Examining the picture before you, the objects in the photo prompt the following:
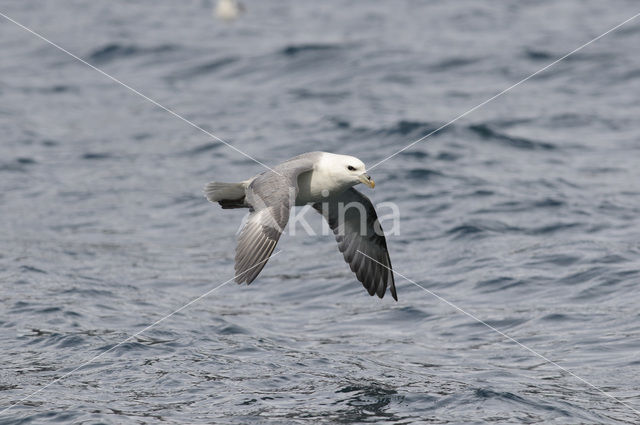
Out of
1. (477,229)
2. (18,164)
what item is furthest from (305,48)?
(477,229)

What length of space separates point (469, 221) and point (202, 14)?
1408 centimetres

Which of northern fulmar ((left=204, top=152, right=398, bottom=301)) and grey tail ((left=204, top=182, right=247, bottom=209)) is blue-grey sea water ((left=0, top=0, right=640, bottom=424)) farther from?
grey tail ((left=204, top=182, right=247, bottom=209))

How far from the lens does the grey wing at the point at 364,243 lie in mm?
9523

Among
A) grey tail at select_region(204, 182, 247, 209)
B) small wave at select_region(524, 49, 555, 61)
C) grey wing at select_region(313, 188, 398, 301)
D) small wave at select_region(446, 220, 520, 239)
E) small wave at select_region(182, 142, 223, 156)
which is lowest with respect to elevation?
small wave at select_region(446, 220, 520, 239)

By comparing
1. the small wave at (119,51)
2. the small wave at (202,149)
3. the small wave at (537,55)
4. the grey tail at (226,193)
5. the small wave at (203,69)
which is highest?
the small wave at (119,51)

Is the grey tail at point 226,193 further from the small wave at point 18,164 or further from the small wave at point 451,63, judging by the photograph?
the small wave at point 451,63

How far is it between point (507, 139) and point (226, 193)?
26.6 ft

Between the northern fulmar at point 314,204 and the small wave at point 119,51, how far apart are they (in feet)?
40.6

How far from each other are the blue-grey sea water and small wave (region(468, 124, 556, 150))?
0.11 metres

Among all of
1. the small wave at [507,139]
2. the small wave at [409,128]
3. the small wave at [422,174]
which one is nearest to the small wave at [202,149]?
the small wave at [409,128]

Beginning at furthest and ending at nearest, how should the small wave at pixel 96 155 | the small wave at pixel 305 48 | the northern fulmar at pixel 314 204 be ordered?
the small wave at pixel 305 48 → the small wave at pixel 96 155 → the northern fulmar at pixel 314 204

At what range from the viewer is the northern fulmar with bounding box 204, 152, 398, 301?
761 centimetres

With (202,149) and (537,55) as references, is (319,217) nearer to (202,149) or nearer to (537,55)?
(202,149)

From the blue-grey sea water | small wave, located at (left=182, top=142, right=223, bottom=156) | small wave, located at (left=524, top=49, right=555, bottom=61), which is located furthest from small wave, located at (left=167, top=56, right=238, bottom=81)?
small wave, located at (left=524, top=49, right=555, bottom=61)
